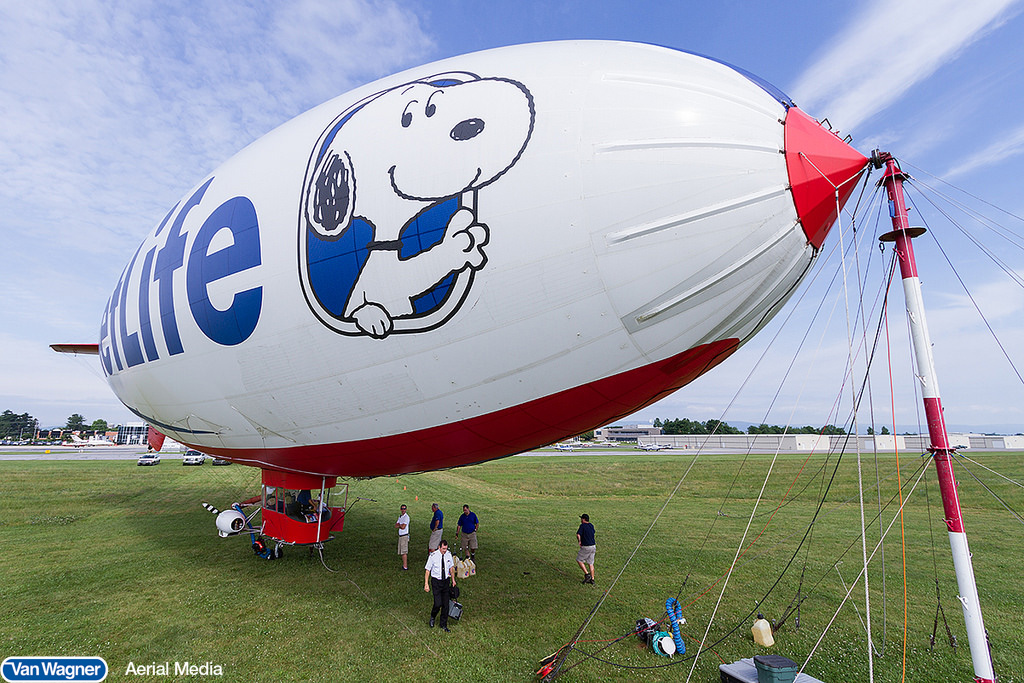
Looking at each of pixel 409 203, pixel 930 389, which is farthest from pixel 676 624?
pixel 409 203

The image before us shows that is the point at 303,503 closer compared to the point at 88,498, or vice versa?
the point at 303,503

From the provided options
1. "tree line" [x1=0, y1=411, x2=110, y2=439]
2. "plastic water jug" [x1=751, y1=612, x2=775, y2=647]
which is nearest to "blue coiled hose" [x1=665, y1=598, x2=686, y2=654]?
"plastic water jug" [x1=751, y1=612, x2=775, y2=647]

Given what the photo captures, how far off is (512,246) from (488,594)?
6.55m

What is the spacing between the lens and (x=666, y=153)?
493 cm

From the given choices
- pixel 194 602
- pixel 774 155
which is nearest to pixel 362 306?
pixel 774 155

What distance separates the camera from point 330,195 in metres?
6.37

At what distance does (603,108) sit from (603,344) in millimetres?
2467

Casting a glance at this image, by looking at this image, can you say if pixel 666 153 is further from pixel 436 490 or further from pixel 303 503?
pixel 436 490

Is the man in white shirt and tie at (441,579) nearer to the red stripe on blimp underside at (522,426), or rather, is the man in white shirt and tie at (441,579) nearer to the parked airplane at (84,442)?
the red stripe on blimp underside at (522,426)

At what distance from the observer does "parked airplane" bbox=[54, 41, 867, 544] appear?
4949 millimetres

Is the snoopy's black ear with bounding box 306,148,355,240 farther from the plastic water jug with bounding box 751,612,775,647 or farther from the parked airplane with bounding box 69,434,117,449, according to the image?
the parked airplane with bounding box 69,434,117,449

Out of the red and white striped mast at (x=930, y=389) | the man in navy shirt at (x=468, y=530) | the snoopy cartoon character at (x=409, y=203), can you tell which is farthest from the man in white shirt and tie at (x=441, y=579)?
the red and white striped mast at (x=930, y=389)

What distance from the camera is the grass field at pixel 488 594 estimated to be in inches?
258

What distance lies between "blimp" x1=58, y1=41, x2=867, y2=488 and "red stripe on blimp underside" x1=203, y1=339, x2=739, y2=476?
0.04 meters
